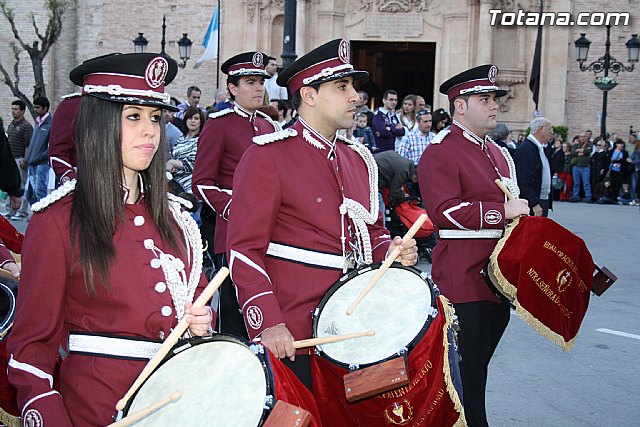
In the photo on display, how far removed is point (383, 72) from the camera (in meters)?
32.3

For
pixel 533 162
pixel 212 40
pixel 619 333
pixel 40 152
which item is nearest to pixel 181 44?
pixel 212 40

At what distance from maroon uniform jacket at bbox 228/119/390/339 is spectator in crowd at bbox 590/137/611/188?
A: 839 inches

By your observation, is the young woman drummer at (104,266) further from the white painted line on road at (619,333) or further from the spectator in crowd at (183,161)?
the white painted line on road at (619,333)

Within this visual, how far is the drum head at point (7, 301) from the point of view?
13.7 feet

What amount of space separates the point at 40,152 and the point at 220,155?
31.1 feet

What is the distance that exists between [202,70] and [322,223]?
2648cm

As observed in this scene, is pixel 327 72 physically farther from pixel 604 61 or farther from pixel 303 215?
pixel 604 61

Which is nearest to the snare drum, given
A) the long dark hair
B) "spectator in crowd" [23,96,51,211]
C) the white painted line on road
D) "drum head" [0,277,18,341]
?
the long dark hair

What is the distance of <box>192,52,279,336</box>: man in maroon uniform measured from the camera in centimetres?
682

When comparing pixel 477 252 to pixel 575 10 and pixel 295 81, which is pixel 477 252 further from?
pixel 575 10

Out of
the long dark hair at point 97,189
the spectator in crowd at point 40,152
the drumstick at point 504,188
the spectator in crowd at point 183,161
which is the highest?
the long dark hair at point 97,189

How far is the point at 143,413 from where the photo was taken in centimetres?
260

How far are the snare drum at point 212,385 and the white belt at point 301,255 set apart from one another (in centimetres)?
119

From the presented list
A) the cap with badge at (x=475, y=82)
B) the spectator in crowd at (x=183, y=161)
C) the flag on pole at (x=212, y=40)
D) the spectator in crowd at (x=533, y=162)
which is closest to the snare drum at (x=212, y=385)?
the cap with badge at (x=475, y=82)
